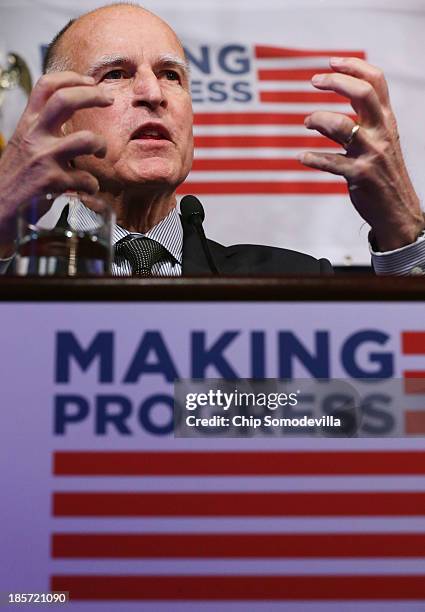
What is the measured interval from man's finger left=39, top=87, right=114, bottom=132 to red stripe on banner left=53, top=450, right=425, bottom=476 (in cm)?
50

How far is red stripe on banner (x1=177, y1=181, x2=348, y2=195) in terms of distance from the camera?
1.70m

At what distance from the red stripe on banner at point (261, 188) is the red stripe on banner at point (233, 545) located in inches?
42.7

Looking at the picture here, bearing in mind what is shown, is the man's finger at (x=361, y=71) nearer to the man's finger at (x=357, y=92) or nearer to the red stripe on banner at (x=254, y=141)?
the man's finger at (x=357, y=92)

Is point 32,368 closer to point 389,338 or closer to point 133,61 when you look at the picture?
point 389,338

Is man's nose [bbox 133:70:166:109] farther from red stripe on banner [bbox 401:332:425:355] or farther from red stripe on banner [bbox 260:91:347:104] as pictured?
red stripe on banner [bbox 401:332:425:355]

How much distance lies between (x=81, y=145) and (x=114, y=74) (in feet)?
1.85

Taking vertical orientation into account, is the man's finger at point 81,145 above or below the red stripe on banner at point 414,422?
above

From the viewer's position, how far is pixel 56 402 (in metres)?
0.68

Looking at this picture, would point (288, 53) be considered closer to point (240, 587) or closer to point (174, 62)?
point (174, 62)

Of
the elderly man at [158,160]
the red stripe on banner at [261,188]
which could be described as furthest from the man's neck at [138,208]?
the red stripe on banner at [261,188]

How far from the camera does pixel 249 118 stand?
173 cm

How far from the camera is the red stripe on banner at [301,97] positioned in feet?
5.68

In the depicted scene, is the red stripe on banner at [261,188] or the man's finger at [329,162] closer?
the man's finger at [329,162]

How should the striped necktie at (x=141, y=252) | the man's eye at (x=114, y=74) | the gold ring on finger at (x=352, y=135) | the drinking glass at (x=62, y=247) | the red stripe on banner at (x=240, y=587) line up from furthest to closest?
the man's eye at (x=114, y=74), the striped necktie at (x=141, y=252), the gold ring on finger at (x=352, y=135), the drinking glass at (x=62, y=247), the red stripe on banner at (x=240, y=587)
